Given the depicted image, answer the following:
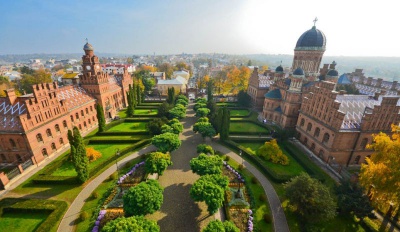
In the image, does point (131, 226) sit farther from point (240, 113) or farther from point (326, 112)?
point (240, 113)

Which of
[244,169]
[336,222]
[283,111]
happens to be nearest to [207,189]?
[244,169]

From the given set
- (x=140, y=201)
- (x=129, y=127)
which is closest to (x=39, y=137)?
Result: (x=129, y=127)

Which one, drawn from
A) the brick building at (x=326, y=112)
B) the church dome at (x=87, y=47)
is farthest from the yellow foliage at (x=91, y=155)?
the brick building at (x=326, y=112)

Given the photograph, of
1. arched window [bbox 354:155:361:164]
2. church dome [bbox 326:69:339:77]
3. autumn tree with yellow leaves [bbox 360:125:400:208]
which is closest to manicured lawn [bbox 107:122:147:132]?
autumn tree with yellow leaves [bbox 360:125:400:208]

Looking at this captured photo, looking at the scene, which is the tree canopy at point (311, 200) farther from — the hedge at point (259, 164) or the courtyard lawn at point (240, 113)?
the courtyard lawn at point (240, 113)

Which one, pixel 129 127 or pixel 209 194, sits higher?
pixel 209 194

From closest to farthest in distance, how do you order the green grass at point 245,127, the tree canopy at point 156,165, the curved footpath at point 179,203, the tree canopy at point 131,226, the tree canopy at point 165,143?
1. the tree canopy at point 131,226
2. the curved footpath at point 179,203
3. the tree canopy at point 156,165
4. the tree canopy at point 165,143
5. the green grass at point 245,127

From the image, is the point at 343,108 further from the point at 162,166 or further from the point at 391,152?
the point at 162,166
